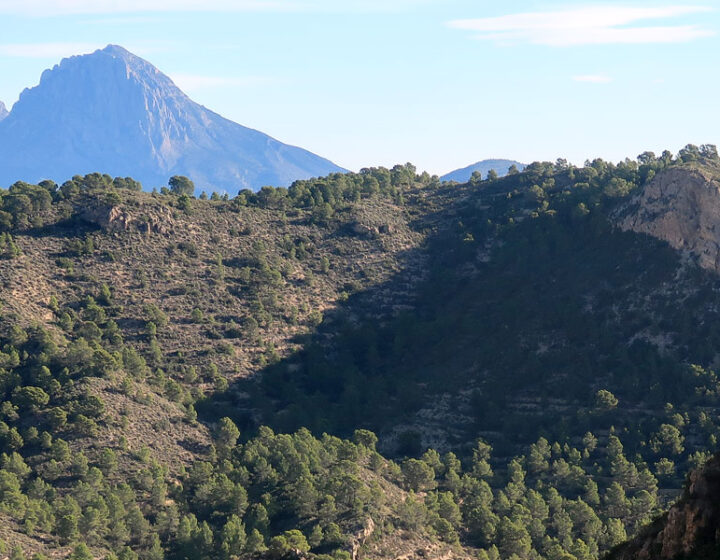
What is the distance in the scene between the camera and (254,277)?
148 metres

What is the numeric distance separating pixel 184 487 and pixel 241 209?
7299 cm

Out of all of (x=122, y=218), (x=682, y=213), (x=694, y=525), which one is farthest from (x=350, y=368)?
(x=694, y=525)

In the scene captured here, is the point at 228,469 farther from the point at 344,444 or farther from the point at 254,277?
the point at 254,277

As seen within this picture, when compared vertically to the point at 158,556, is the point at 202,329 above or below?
above

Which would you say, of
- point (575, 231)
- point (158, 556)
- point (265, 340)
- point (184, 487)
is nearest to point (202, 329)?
point (265, 340)

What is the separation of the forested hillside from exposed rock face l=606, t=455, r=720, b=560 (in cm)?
3456

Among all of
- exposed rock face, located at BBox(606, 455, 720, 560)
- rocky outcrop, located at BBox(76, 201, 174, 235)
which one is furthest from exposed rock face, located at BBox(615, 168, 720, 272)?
exposed rock face, located at BBox(606, 455, 720, 560)

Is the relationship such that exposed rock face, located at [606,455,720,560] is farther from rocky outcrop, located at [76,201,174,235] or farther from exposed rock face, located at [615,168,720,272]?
rocky outcrop, located at [76,201,174,235]

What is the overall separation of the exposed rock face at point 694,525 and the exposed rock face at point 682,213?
98.8m

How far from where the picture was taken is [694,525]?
3994cm

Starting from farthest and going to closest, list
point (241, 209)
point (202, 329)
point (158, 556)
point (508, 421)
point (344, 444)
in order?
point (241, 209), point (202, 329), point (508, 421), point (344, 444), point (158, 556)

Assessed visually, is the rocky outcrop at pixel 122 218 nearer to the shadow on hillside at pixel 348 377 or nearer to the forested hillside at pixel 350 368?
the forested hillside at pixel 350 368

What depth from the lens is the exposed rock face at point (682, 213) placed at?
443 ft

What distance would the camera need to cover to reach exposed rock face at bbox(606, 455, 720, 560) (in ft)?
129
